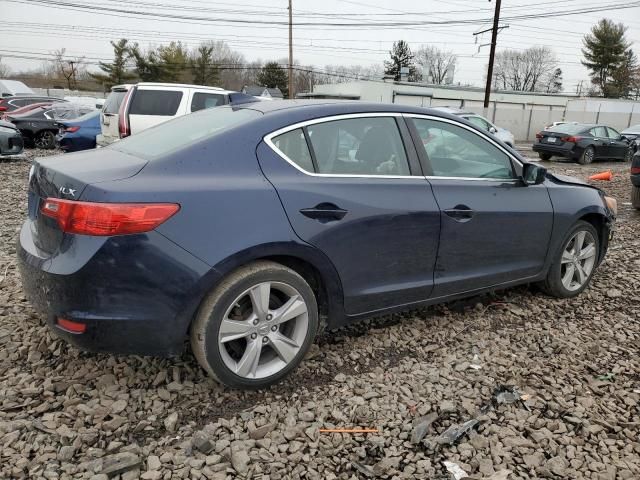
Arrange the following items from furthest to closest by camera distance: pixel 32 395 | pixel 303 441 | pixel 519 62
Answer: pixel 519 62 < pixel 32 395 < pixel 303 441

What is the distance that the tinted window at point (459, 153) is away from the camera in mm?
3361

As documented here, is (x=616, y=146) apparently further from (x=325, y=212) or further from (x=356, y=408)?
(x=356, y=408)

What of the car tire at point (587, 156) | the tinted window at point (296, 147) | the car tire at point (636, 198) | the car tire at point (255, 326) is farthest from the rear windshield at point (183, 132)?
the car tire at point (587, 156)

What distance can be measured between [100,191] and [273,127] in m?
0.96

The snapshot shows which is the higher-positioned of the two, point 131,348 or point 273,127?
point 273,127

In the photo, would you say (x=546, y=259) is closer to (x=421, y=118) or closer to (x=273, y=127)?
(x=421, y=118)

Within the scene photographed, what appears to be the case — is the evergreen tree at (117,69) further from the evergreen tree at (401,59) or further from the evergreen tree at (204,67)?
the evergreen tree at (401,59)

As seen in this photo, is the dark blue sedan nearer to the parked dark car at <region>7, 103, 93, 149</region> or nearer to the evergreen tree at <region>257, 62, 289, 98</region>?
the parked dark car at <region>7, 103, 93, 149</region>

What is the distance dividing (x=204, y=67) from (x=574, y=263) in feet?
191

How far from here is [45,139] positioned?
15359 mm

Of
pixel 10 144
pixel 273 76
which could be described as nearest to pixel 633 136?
pixel 10 144

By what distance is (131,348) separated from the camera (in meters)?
2.49

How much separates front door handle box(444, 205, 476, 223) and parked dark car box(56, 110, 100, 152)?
38.5 ft

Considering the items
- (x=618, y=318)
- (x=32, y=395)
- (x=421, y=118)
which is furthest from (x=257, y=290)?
(x=618, y=318)
